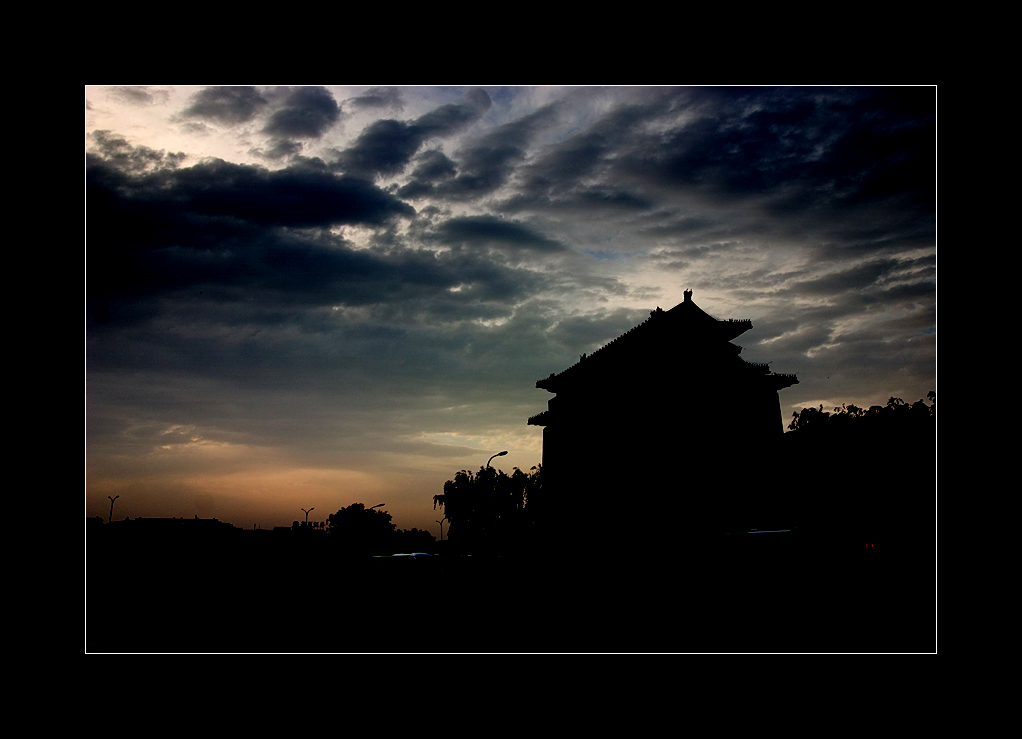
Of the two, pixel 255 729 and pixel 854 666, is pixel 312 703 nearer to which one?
pixel 255 729

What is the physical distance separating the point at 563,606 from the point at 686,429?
1426 centimetres

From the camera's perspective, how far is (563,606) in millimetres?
14422

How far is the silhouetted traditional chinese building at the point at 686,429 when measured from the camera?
26.2 meters

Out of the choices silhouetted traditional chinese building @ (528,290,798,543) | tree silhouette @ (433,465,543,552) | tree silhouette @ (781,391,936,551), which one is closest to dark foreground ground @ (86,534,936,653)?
silhouetted traditional chinese building @ (528,290,798,543)

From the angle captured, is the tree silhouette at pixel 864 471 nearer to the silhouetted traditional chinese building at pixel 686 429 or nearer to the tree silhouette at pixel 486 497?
the silhouetted traditional chinese building at pixel 686 429

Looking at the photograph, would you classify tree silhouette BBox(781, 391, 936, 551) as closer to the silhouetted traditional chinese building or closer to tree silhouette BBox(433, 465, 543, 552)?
the silhouetted traditional chinese building

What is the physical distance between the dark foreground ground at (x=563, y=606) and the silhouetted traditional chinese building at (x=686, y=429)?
902cm

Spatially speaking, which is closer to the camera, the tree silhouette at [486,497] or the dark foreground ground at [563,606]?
the dark foreground ground at [563,606]

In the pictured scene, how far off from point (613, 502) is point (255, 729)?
84.9 feet

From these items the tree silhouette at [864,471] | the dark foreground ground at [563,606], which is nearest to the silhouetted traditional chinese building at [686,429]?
the tree silhouette at [864,471]

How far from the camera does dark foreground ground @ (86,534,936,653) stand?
396 inches

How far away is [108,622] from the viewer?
13.6m
